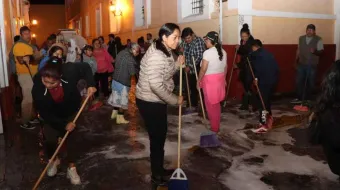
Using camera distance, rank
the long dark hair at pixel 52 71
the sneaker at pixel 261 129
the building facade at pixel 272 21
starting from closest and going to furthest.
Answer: the long dark hair at pixel 52 71 → the sneaker at pixel 261 129 → the building facade at pixel 272 21

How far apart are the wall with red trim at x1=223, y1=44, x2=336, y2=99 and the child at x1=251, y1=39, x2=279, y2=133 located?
118 inches

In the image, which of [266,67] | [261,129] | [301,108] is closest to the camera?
[266,67]

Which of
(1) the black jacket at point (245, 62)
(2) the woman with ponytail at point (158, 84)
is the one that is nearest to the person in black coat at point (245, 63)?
(1) the black jacket at point (245, 62)

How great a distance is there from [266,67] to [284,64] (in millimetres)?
4205

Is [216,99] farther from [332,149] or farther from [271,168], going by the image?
[332,149]

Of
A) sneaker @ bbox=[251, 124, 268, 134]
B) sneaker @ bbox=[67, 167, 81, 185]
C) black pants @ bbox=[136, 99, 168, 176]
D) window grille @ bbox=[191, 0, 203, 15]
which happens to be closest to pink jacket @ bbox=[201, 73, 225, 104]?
sneaker @ bbox=[251, 124, 268, 134]

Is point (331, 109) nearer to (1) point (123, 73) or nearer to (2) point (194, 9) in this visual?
(1) point (123, 73)

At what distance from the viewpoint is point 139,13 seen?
16703 mm

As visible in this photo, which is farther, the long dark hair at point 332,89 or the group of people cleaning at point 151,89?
the group of people cleaning at point 151,89

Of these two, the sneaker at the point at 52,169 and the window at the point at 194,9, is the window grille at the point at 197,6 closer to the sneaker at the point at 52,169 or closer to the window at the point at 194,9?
the window at the point at 194,9

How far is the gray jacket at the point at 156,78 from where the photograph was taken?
376 cm

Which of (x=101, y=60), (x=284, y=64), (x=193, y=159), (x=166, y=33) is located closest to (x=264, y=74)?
(x=193, y=159)

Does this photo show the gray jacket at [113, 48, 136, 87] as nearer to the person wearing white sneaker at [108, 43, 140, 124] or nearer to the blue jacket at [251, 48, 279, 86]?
the person wearing white sneaker at [108, 43, 140, 124]

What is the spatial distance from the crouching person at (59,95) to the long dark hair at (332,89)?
8.46 ft
